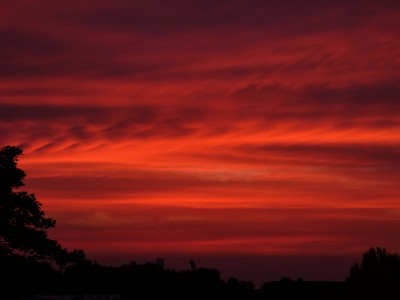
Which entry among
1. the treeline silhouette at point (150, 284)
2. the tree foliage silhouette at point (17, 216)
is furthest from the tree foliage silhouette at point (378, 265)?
the tree foliage silhouette at point (17, 216)

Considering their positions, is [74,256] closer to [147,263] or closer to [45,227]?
[45,227]

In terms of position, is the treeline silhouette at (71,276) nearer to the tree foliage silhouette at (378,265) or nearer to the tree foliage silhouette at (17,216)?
the tree foliage silhouette at (17,216)

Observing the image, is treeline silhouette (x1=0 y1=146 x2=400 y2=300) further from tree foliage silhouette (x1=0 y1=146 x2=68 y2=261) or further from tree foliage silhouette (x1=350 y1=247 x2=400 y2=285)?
tree foliage silhouette (x1=350 y1=247 x2=400 y2=285)

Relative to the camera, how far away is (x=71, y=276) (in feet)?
198

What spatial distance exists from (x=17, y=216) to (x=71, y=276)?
5118 mm

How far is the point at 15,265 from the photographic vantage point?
186 feet

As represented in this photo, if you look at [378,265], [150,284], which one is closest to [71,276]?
[150,284]

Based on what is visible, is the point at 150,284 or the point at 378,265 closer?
the point at 150,284

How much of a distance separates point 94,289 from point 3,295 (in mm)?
7824

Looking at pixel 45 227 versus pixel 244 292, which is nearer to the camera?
pixel 45 227

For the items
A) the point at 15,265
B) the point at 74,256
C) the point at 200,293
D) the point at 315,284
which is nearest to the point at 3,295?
the point at 15,265

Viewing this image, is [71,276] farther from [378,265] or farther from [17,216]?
[378,265]

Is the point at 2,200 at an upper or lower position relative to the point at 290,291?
upper

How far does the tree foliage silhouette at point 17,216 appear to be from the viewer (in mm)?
57875
